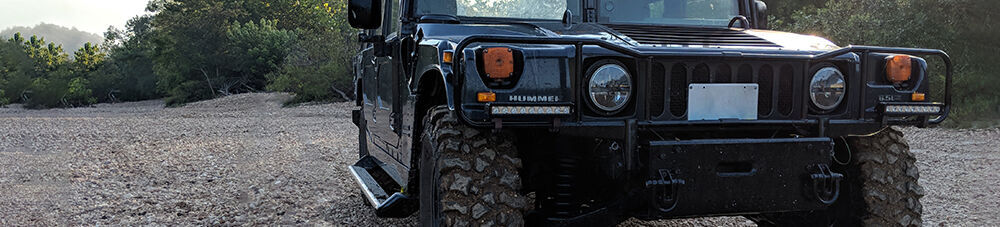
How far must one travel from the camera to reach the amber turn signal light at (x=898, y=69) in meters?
3.47

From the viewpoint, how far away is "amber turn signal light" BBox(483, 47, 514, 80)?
2.99m

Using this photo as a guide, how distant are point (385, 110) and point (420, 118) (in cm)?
112

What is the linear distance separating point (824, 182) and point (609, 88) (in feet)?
3.19

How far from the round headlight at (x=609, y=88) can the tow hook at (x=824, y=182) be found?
85cm

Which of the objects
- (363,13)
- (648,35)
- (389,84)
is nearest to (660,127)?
(648,35)

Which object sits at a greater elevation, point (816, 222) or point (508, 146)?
point (508, 146)

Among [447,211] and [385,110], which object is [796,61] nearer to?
[447,211]

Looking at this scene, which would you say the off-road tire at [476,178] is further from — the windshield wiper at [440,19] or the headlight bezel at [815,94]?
the headlight bezel at [815,94]

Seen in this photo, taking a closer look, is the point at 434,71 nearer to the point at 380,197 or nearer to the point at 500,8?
the point at 500,8

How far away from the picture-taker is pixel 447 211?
3.13 metres

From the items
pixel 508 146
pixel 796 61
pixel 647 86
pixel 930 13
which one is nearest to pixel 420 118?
pixel 508 146

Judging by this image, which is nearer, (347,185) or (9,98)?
A: (347,185)

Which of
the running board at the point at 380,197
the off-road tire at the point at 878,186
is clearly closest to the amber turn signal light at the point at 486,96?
the running board at the point at 380,197

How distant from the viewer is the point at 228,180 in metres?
8.00
